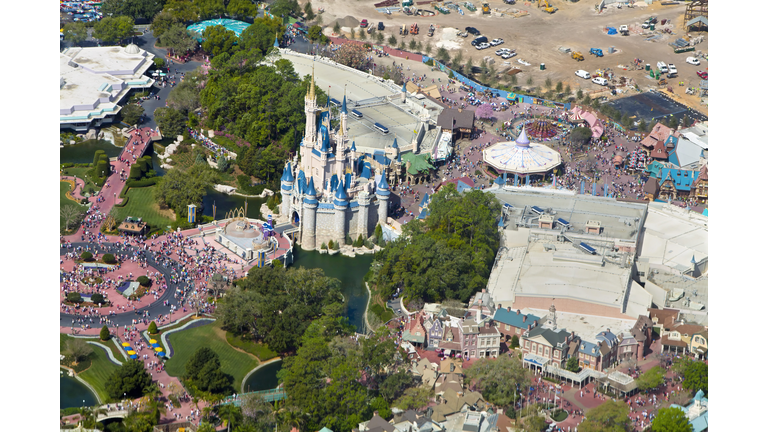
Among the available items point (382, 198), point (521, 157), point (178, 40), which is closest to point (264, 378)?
point (382, 198)

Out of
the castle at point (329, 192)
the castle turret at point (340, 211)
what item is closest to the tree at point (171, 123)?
the castle at point (329, 192)

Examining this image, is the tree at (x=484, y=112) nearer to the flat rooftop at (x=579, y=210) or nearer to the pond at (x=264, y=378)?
the flat rooftop at (x=579, y=210)

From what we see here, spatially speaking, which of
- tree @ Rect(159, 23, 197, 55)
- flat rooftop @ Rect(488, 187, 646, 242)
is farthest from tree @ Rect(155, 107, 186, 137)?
flat rooftop @ Rect(488, 187, 646, 242)

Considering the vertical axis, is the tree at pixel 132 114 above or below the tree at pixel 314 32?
below

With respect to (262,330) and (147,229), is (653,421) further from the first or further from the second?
(147,229)

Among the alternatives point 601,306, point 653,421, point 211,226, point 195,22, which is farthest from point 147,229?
point 195,22

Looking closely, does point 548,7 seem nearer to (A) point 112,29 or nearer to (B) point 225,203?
(A) point 112,29
